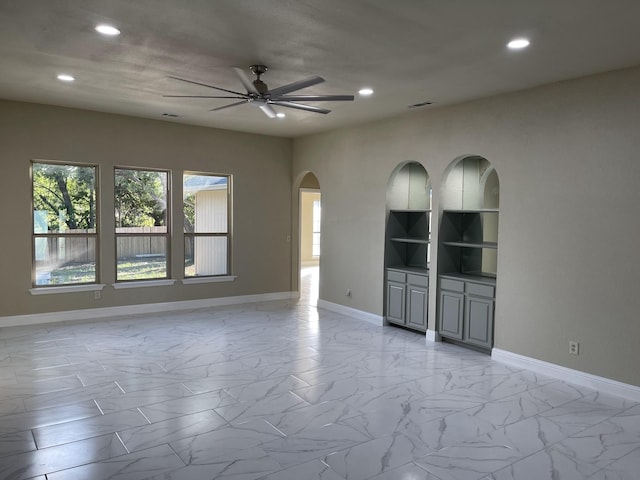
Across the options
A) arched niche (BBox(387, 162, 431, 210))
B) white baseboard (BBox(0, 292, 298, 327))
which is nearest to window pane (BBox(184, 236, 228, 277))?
white baseboard (BBox(0, 292, 298, 327))

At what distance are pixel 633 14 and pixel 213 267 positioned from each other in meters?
6.36

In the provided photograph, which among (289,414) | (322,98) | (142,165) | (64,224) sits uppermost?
(322,98)

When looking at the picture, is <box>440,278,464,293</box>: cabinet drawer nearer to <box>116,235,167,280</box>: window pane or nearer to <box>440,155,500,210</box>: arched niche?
<box>440,155,500,210</box>: arched niche

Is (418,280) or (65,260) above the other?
(65,260)

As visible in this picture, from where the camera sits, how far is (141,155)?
700cm

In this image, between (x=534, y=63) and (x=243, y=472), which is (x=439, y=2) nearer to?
(x=534, y=63)

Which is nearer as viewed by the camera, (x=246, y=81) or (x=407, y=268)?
(x=246, y=81)

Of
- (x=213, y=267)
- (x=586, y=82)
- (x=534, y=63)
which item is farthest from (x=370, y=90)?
(x=213, y=267)

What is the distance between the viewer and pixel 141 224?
23.4 ft

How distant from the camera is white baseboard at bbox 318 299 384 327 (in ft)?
22.0

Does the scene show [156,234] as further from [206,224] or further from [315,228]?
[315,228]

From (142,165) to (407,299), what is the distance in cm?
417

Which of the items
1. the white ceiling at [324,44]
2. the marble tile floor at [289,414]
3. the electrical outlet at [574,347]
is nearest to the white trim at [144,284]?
the marble tile floor at [289,414]

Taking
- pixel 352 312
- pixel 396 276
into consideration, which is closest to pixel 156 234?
pixel 352 312
